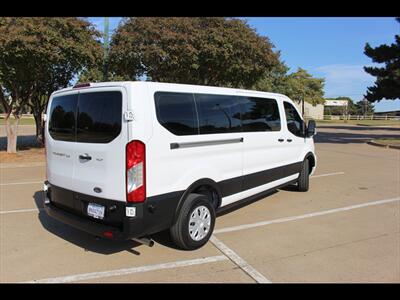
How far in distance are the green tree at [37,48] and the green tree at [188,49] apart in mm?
2463

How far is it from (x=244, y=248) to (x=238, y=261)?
43cm

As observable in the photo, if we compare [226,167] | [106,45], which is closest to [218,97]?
[226,167]

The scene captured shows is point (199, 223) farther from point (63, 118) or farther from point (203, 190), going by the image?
point (63, 118)

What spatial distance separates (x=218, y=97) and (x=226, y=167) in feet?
3.18

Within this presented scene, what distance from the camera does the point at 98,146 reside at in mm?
4055

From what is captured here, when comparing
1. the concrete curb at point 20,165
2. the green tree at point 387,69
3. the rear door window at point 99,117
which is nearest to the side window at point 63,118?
the rear door window at point 99,117

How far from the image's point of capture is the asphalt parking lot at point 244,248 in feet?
12.6

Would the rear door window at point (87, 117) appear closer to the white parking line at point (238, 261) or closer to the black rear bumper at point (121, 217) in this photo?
the black rear bumper at point (121, 217)

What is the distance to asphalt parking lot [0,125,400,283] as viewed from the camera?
3.83 metres
